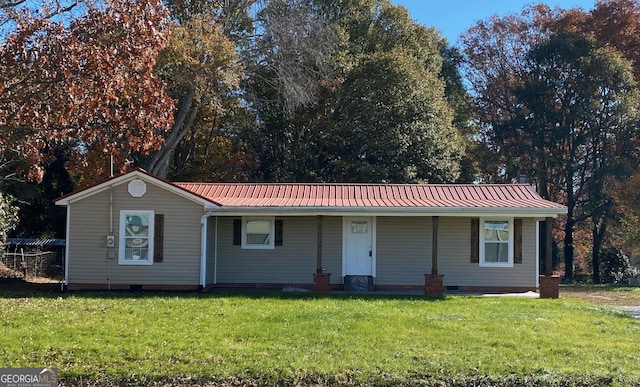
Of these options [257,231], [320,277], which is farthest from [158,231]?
[320,277]

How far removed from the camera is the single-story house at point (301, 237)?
15.6 meters

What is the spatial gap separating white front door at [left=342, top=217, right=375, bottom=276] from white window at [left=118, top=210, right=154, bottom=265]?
16.9 ft

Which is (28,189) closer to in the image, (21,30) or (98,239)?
(98,239)

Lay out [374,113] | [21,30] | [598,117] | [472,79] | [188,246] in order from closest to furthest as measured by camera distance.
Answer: [21,30], [188,246], [374,113], [598,117], [472,79]

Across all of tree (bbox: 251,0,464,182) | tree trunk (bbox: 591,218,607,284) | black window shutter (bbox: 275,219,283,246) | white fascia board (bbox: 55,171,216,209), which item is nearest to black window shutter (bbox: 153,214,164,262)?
white fascia board (bbox: 55,171,216,209)

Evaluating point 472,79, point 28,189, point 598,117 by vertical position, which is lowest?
point 28,189

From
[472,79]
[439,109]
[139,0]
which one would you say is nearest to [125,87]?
[139,0]

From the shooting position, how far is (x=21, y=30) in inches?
384

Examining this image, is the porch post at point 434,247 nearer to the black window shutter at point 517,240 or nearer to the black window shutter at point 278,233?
the black window shutter at point 517,240

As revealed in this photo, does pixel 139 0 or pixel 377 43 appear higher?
pixel 377 43

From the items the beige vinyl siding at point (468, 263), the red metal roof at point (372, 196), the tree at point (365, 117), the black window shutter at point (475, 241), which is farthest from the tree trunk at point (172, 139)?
the black window shutter at point (475, 241)

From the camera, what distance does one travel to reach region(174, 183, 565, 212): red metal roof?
1622 cm

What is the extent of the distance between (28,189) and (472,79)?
76.6ft

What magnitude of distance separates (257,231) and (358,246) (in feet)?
9.20
